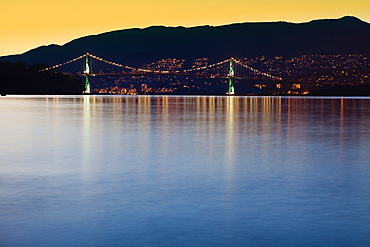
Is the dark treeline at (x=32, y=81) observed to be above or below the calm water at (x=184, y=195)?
above

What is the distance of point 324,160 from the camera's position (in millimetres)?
11227

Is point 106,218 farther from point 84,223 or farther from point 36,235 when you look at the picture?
point 36,235

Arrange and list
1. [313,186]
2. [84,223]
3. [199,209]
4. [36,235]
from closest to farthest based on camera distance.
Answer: [36,235]
[84,223]
[199,209]
[313,186]

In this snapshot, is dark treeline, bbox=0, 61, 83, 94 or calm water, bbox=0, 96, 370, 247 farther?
dark treeline, bbox=0, 61, 83, 94

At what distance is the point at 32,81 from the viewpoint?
133250 millimetres

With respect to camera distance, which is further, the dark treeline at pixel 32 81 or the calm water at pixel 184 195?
the dark treeline at pixel 32 81

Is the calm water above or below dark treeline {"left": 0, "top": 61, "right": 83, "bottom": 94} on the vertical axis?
below

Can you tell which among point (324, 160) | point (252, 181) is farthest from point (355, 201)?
point (324, 160)

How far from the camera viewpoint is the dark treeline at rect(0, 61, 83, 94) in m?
127

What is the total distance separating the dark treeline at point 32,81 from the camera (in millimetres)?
127000

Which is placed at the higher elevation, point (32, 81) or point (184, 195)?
point (32, 81)

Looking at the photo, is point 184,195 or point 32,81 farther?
point 32,81

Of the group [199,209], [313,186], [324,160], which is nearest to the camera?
[199,209]

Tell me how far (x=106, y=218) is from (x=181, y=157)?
566 centimetres
